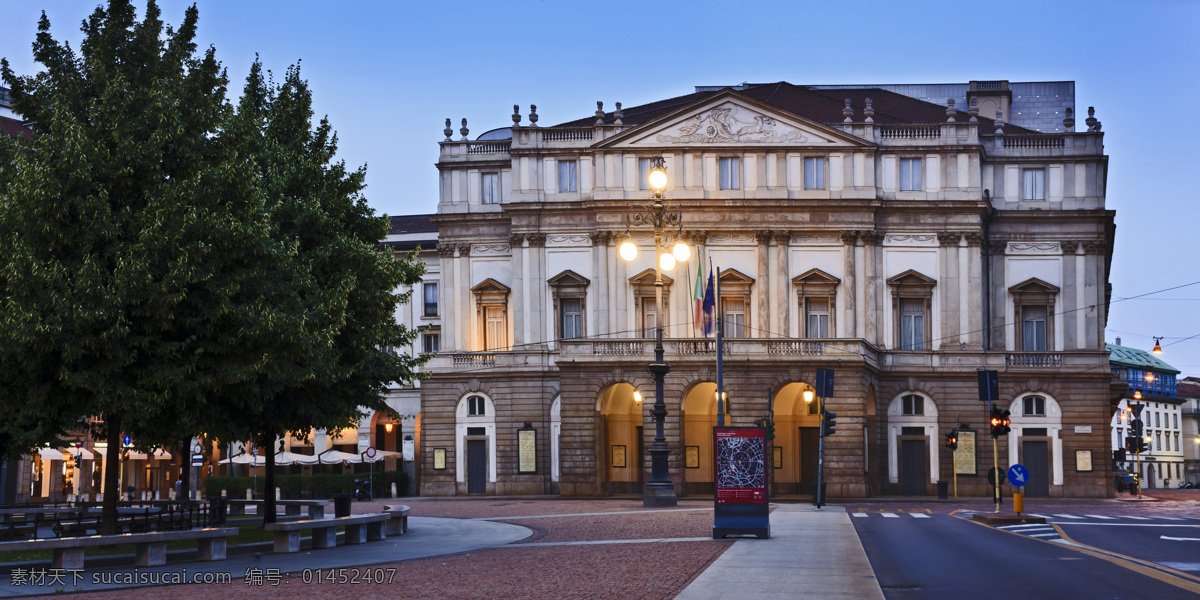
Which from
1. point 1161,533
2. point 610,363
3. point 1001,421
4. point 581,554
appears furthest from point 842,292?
point 581,554

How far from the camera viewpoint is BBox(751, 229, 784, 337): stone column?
233 feet

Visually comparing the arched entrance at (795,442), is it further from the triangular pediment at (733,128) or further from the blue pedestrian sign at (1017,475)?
the blue pedestrian sign at (1017,475)

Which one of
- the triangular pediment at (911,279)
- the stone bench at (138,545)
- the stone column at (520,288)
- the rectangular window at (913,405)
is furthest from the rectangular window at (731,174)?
the stone bench at (138,545)

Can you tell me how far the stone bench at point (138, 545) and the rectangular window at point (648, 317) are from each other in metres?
46.8

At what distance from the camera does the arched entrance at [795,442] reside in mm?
70125

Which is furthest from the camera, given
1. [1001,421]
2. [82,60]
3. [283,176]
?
[1001,421]

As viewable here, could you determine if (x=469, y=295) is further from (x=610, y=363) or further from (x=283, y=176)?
(x=283, y=176)

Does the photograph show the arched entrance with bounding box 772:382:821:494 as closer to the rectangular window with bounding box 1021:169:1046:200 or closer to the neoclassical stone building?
the neoclassical stone building

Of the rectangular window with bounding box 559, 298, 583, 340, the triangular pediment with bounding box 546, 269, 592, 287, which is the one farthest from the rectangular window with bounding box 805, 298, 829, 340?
the rectangular window with bounding box 559, 298, 583, 340

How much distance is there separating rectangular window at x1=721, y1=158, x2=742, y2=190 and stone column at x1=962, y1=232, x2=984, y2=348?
1261cm

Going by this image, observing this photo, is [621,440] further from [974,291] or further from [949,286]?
[974,291]

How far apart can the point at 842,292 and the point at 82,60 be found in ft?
161

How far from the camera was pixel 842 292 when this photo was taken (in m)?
71.4

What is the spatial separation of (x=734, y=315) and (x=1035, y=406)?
17.1m
